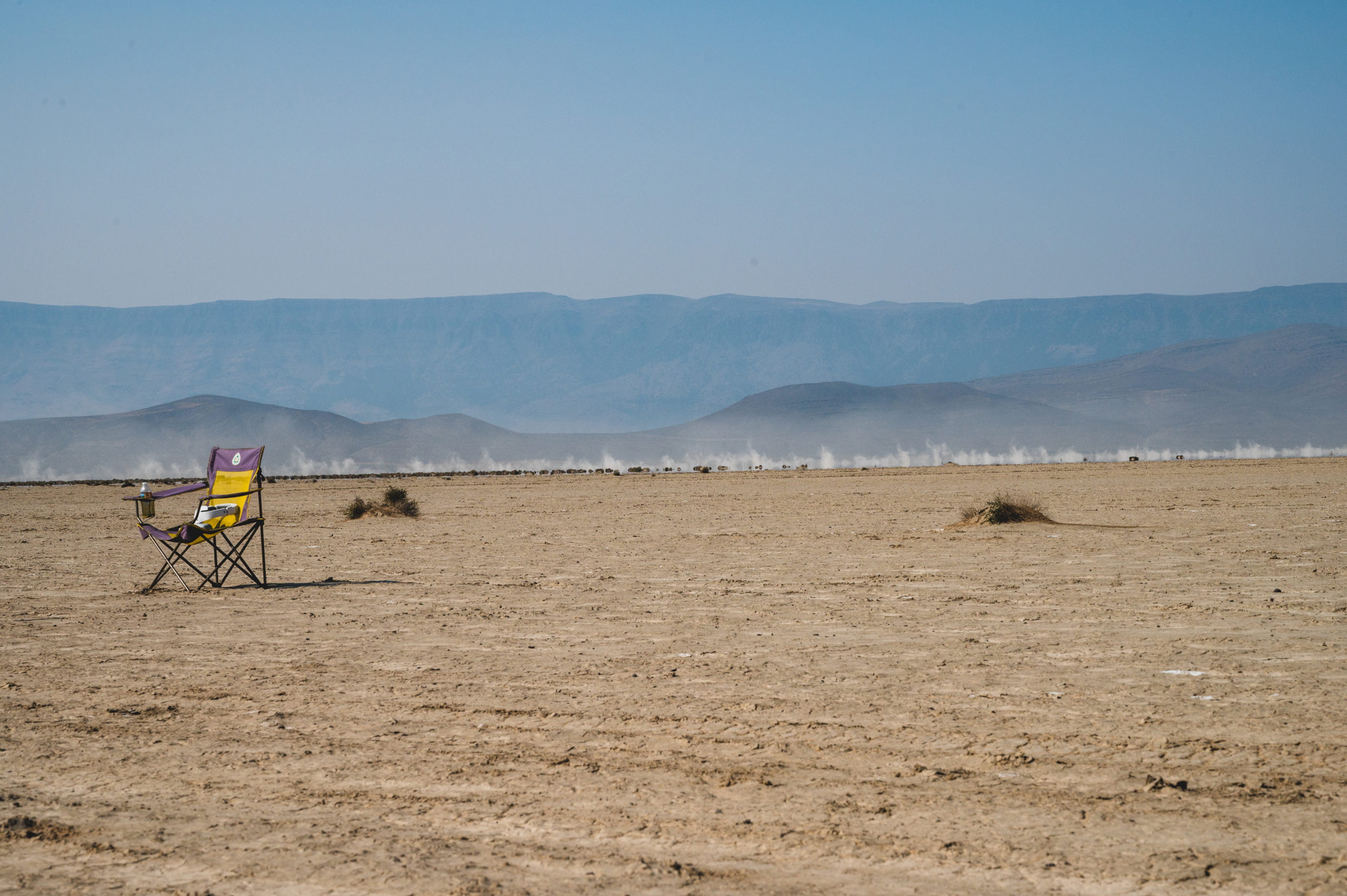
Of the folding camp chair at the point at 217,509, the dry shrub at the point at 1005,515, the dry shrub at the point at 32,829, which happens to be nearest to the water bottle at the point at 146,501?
the folding camp chair at the point at 217,509

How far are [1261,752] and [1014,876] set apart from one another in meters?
2.12

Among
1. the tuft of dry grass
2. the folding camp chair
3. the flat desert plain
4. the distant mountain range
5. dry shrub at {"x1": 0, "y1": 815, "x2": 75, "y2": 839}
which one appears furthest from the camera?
the distant mountain range

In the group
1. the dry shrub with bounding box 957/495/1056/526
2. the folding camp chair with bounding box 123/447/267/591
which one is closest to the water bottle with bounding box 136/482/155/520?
the folding camp chair with bounding box 123/447/267/591

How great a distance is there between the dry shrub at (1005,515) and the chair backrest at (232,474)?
11.4 meters

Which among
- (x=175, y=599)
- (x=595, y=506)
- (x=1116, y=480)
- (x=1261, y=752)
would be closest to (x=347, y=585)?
Result: (x=175, y=599)

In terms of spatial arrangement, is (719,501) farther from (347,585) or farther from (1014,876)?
(1014,876)

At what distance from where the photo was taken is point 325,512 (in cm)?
2866

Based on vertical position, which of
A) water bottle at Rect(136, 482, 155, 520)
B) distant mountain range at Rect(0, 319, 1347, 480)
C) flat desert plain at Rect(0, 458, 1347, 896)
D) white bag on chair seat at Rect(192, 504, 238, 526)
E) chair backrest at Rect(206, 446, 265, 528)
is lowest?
flat desert plain at Rect(0, 458, 1347, 896)

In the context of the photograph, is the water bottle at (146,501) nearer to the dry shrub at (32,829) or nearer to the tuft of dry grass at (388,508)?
the dry shrub at (32,829)

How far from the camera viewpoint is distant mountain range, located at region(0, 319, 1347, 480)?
409 ft

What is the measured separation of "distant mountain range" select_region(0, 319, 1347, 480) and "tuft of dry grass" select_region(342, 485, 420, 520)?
248ft

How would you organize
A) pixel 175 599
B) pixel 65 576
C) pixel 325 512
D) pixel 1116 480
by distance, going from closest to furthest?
pixel 175 599 → pixel 65 576 → pixel 325 512 → pixel 1116 480

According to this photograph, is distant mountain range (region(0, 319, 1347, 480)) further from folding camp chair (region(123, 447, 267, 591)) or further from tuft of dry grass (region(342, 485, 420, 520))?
folding camp chair (region(123, 447, 267, 591))

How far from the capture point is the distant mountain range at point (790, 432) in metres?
125
